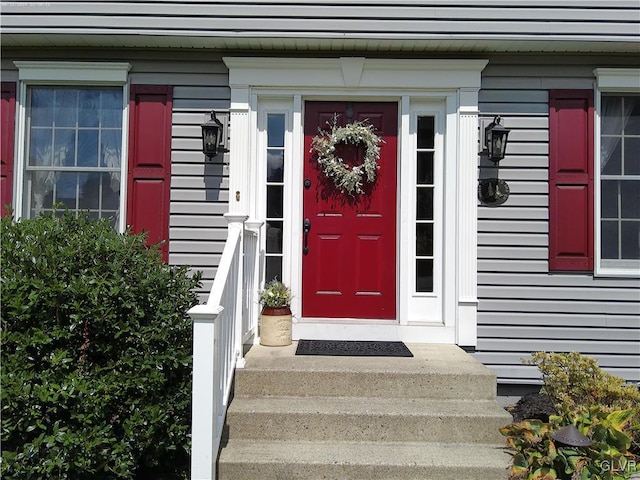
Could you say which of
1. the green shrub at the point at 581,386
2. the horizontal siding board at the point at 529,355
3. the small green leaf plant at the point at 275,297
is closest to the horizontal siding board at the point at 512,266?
the horizontal siding board at the point at 529,355

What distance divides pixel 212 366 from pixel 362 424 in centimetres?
102

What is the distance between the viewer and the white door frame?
3920 mm

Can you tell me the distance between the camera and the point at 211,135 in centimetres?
389

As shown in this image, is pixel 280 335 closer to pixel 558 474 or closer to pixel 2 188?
pixel 558 474

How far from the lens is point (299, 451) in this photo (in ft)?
9.07

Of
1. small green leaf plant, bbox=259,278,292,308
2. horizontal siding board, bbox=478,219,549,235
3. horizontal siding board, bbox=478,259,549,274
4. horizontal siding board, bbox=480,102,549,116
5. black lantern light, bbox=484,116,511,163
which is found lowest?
small green leaf plant, bbox=259,278,292,308

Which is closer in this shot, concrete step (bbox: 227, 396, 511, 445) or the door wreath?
concrete step (bbox: 227, 396, 511, 445)

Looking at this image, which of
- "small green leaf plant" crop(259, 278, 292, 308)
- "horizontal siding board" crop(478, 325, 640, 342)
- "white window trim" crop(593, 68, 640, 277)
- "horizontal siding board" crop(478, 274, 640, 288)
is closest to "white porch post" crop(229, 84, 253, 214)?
"small green leaf plant" crop(259, 278, 292, 308)

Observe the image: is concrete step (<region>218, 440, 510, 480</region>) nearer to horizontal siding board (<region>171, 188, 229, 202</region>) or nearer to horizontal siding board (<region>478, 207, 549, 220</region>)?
horizontal siding board (<region>478, 207, 549, 220</region>)

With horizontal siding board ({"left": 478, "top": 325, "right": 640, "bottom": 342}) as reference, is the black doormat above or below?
below

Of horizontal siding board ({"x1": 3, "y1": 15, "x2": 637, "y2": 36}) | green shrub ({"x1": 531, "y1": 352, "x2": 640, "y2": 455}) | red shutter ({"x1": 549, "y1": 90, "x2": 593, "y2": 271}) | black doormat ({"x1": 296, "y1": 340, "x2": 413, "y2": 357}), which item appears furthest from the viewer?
red shutter ({"x1": 549, "y1": 90, "x2": 593, "y2": 271})

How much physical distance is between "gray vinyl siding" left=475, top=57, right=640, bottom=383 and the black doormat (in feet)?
2.42

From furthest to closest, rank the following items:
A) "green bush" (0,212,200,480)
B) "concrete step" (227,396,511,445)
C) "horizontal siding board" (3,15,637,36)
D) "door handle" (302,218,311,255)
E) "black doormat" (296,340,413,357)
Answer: "door handle" (302,218,311,255), "horizontal siding board" (3,15,637,36), "black doormat" (296,340,413,357), "concrete step" (227,396,511,445), "green bush" (0,212,200,480)

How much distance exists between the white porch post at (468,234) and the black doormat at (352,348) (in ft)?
1.84
